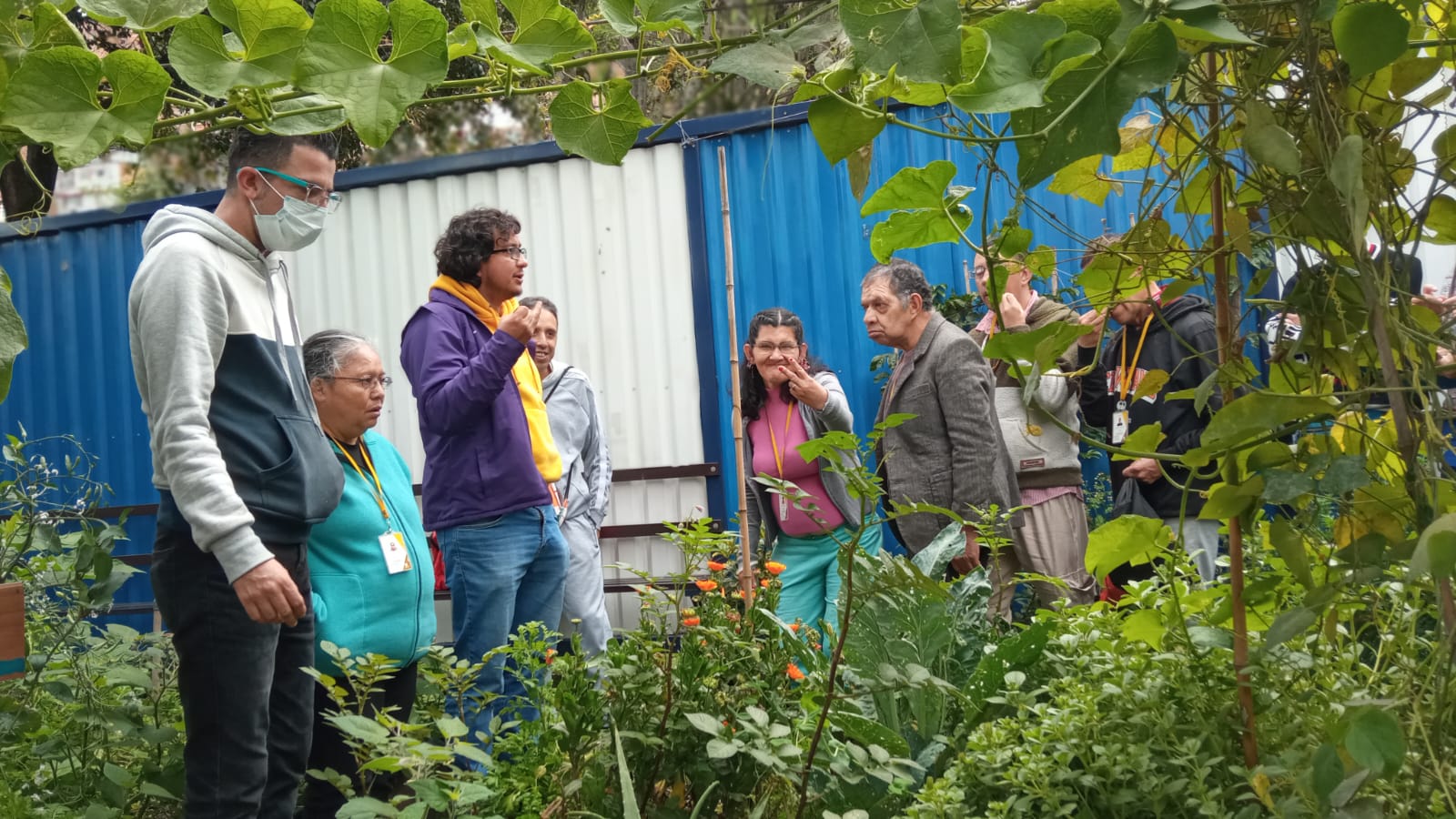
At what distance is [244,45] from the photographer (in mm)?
854

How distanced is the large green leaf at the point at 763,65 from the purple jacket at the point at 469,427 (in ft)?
8.53

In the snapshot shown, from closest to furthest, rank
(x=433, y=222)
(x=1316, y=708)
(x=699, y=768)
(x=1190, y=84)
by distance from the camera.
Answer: (x=1190, y=84)
(x=1316, y=708)
(x=699, y=768)
(x=433, y=222)

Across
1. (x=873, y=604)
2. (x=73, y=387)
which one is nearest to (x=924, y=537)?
(x=873, y=604)

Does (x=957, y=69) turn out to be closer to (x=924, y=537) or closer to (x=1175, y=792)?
(x=1175, y=792)

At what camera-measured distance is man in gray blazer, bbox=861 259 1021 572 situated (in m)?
3.92

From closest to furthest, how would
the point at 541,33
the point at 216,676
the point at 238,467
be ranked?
the point at 541,33
the point at 216,676
the point at 238,467

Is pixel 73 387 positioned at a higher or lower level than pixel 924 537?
higher

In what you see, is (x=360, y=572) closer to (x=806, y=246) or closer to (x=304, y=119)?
(x=304, y=119)

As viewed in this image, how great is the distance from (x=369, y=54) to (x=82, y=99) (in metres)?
0.22

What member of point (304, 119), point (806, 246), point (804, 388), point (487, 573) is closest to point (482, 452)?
point (487, 573)

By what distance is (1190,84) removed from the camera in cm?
125

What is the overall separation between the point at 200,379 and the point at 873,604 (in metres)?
1.38

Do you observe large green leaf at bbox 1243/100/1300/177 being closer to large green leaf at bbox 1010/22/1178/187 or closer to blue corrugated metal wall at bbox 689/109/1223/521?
large green leaf at bbox 1010/22/1178/187

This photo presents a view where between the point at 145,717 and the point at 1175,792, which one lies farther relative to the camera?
the point at 145,717
